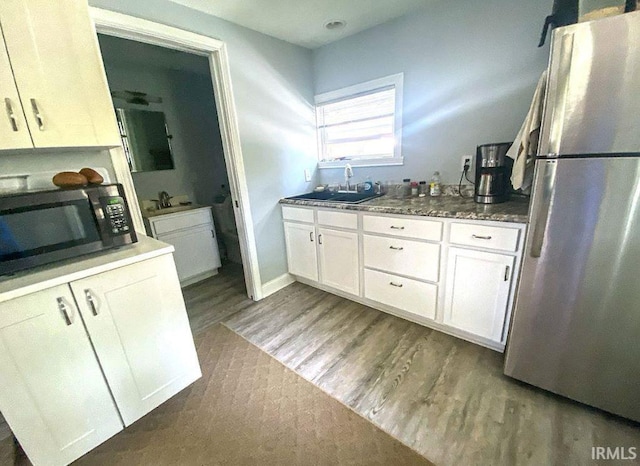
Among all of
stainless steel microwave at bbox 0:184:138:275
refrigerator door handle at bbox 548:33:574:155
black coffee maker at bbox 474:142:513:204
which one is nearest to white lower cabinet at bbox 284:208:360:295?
black coffee maker at bbox 474:142:513:204

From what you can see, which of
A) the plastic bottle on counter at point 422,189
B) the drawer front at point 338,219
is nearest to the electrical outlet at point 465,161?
the plastic bottle on counter at point 422,189

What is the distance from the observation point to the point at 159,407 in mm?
1543

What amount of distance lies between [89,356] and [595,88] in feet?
7.96

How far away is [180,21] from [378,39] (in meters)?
1.55

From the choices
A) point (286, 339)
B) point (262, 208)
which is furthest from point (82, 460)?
point (262, 208)

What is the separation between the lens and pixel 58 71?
4.13ft

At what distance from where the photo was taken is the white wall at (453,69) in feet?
5.86

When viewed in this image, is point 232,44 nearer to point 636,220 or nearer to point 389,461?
point 636,220

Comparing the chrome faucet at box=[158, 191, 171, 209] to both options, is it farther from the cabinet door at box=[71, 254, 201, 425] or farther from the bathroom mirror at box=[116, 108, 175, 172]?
the cabinet door at box=[71, 254, 201, 425]

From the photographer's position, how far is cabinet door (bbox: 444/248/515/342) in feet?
5.22

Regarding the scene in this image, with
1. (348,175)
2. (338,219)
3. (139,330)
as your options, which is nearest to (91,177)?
(139,330)

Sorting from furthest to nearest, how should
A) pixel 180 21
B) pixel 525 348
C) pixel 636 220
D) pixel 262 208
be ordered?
pixel 262 208, pixel 180 21, pixel 525 348, pixel 636 220

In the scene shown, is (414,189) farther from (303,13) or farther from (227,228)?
(227,228)

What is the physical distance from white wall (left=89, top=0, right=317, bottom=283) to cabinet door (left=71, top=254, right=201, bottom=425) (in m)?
1.13
